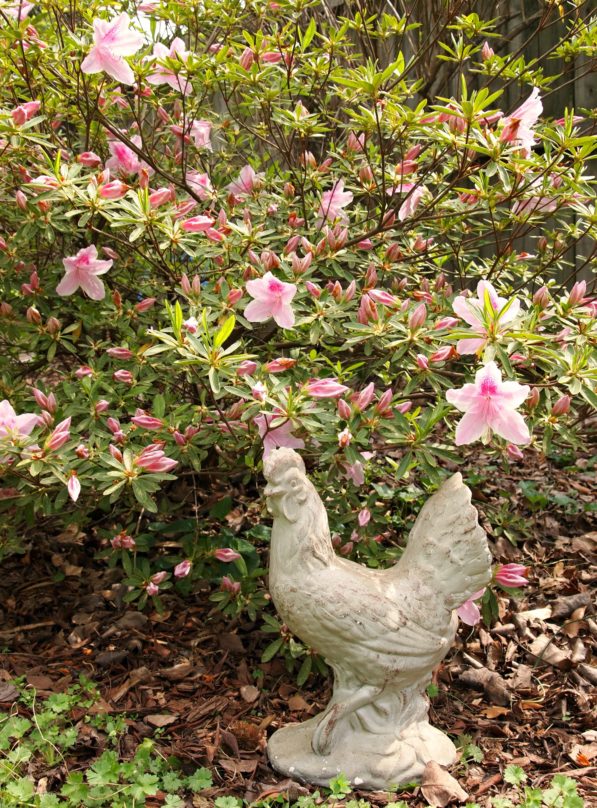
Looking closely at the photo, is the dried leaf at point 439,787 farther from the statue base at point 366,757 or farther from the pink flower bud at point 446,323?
the pink flower bud at point 446,323

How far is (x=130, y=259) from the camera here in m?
3.14

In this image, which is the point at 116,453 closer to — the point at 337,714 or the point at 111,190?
the point at 111,190

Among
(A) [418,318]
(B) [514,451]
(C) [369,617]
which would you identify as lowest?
(C) [369,617]

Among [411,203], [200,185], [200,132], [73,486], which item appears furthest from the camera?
A: [200,132]

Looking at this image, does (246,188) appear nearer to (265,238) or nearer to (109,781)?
(265,238)

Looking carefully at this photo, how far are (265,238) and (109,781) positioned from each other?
1676 mm

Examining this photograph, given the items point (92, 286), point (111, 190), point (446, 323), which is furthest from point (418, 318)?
point (92, 286)

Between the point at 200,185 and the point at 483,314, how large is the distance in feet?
4.65

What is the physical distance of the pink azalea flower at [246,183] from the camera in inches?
124

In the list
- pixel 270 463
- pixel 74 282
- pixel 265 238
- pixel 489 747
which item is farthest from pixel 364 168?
pixel 489 747

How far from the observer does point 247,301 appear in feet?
8.80

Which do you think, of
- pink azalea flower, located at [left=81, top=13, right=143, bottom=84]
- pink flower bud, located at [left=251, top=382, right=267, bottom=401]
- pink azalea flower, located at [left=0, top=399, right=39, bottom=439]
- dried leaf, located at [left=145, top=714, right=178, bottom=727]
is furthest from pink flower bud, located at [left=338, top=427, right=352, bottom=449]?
pink azalea flower, located at [left=81, top=13, right=143, bottom=84]

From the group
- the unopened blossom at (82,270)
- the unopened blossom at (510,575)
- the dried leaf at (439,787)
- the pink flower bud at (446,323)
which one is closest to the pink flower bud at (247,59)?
the unopened blossom at (82,270)

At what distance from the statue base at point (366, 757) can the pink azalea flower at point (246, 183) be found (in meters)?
1.84
